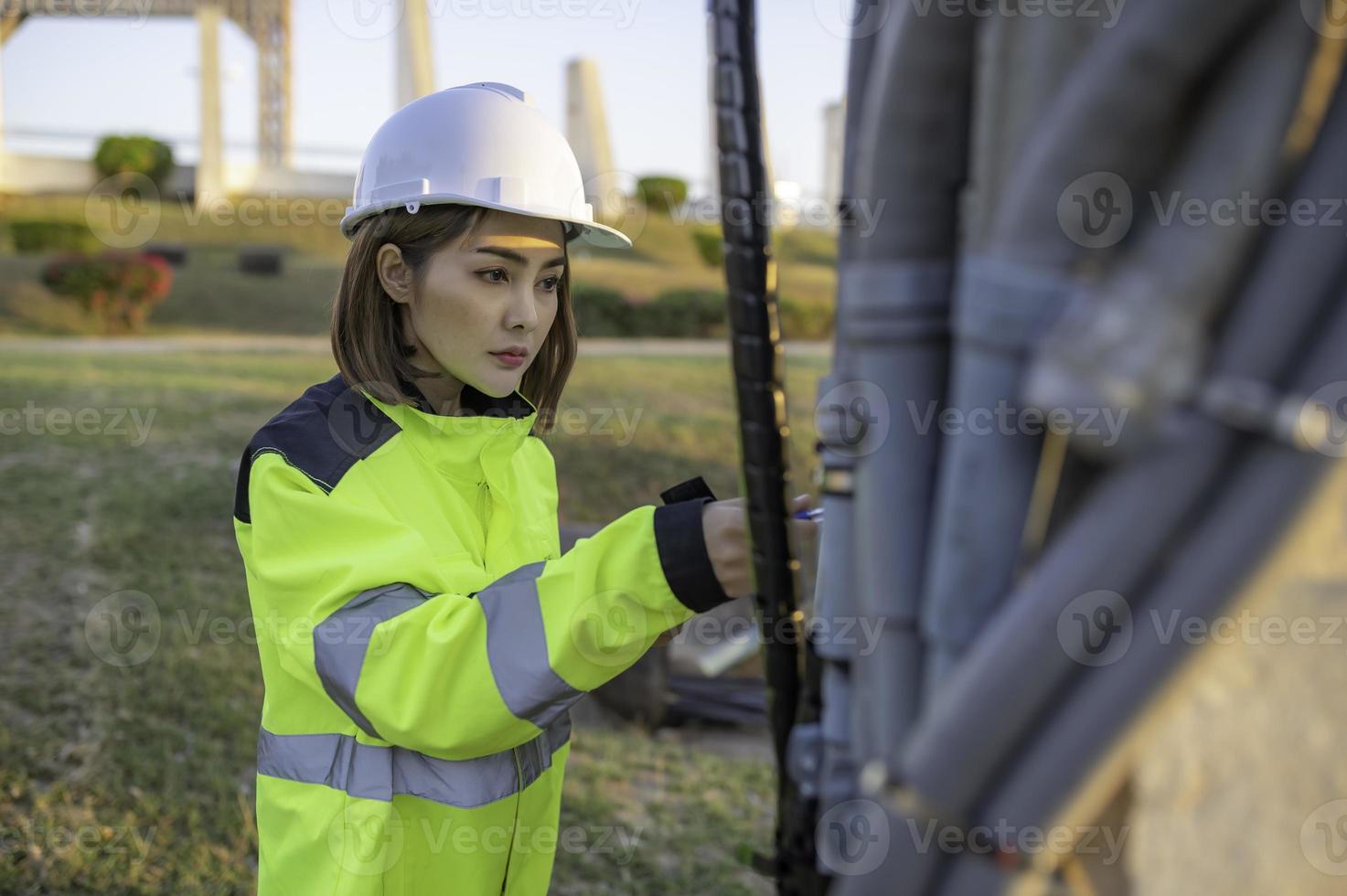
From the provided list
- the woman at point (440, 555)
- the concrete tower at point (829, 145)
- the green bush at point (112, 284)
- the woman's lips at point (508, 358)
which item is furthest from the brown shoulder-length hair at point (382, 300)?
the concrete tower at point (829, 145)

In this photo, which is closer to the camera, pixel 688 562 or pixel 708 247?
pixel 688 562

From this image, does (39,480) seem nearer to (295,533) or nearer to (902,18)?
(295,533)

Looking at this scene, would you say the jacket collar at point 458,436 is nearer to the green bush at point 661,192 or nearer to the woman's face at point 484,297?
the woman's face at point 484,297

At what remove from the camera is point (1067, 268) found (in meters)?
0.77

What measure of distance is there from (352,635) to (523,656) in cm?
25

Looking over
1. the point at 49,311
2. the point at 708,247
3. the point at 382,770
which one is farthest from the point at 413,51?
the point at 382,770

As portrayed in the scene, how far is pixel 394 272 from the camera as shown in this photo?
192cm

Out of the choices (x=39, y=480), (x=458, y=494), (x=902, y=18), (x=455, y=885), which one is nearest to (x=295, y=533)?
(x=458, y=494)

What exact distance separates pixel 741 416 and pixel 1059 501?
35cm

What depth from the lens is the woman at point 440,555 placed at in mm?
1310

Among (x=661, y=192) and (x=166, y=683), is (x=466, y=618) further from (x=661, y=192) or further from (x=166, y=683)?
(x=661, y=192)

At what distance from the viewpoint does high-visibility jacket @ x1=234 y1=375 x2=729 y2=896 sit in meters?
1.30

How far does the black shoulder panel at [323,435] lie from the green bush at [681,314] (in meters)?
13.5

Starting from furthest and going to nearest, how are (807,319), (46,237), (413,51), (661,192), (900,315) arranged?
1. (661,192)
2. (413,51)
3. (46,237)
4. (807,319)
5. (900,315)
